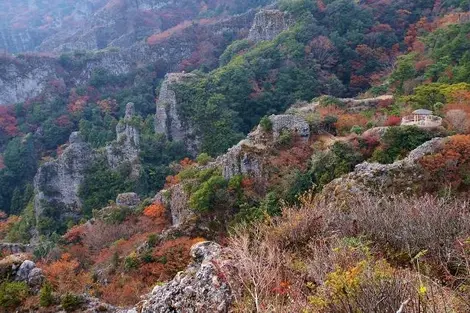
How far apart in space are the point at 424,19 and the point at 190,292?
43.1m

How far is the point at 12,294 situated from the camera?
1170cm

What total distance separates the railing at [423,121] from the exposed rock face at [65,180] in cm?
2691

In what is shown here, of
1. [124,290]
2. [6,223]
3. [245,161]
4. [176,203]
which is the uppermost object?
[245,161]

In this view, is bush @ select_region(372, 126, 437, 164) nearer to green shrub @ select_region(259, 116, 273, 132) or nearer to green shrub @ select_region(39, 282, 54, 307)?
green shrub @ select_region(259, 116, 273, 132)

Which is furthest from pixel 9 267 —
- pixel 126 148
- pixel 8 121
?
pixel 8 121

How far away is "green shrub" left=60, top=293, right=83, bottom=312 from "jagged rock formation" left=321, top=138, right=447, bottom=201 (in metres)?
8.33

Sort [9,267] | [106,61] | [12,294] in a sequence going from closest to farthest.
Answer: [12,294]
[9,267]
[106,61]

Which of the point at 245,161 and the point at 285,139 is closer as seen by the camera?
the point at 245,161

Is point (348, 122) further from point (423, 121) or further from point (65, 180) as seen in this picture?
point (65, 180)

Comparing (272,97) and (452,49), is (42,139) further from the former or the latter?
(452,49)

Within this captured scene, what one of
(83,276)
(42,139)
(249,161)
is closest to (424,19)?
(249,161)

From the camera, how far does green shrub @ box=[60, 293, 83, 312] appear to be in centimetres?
1130

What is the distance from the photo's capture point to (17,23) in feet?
372

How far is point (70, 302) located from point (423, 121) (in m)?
16.5
